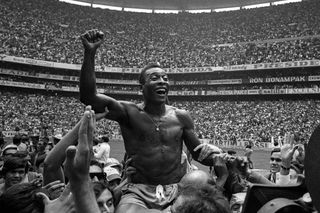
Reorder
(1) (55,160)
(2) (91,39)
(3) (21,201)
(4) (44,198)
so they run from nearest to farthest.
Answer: (4) (44,198) < (3) (21,201) < (1) (55,160) < (2) (91,39)

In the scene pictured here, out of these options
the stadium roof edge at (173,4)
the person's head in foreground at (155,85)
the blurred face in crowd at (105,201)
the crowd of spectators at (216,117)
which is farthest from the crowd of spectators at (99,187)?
the stadium roof edge at (173,4)

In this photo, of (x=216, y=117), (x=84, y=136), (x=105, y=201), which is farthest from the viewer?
(x=216, y=117)

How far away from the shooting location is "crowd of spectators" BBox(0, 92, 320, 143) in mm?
35750

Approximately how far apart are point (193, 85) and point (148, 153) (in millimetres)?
47160

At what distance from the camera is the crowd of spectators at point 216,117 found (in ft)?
117

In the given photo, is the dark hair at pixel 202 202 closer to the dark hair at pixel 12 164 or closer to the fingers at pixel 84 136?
the fingers at pixel 84 136

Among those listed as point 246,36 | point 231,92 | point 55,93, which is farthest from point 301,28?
point 55,93

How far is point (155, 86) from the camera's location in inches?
146

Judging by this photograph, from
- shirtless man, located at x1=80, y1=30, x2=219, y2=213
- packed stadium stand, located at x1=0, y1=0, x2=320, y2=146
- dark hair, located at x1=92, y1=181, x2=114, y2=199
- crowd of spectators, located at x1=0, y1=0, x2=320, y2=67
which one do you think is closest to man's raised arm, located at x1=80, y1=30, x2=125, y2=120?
shirtless man, located at x1=80, y1=30, x2=219, y2=213

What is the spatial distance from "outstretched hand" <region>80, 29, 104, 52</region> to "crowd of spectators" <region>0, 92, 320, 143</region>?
102ft

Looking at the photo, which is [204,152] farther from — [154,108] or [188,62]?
[188,62]

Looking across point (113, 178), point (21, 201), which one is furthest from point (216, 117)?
point (21, 201)

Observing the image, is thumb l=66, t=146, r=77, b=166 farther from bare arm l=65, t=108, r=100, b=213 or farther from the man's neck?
the man's neck

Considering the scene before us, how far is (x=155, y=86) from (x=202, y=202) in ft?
7.79
